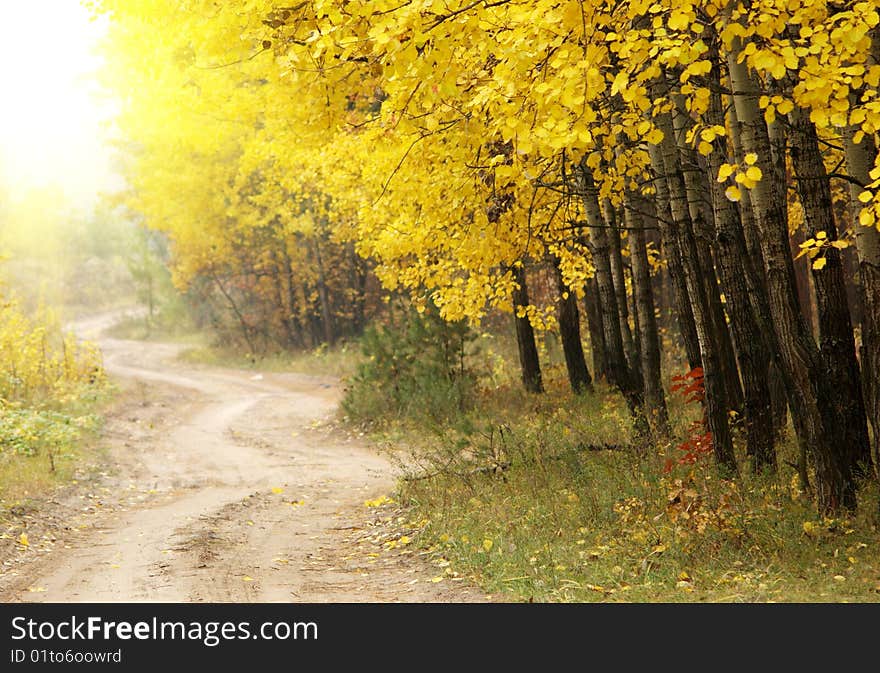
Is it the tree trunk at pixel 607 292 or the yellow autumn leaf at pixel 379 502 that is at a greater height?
the tree trunk at pixel 607 292

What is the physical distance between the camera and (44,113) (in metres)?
91.2

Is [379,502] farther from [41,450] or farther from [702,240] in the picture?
[41,450]

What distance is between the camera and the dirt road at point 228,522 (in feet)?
22.9

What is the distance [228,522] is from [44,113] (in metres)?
93.2

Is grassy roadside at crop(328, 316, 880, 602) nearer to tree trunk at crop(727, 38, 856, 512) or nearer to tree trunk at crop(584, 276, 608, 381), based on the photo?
tree trunk at crop(727, 38, 856, 512)

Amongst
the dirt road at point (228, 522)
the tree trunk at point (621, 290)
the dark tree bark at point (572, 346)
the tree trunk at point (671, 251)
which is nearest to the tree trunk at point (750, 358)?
the tree trunk at point (671, 251)

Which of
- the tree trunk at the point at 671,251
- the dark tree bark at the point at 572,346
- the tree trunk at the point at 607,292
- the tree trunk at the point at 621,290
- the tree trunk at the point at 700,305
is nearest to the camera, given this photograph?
the tree trunk at the point at 700,305

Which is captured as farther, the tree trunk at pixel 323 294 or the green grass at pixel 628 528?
the tree trunk at pixel 323 294

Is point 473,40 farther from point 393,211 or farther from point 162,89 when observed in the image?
point 162,89

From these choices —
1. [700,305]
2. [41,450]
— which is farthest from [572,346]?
[41,450]

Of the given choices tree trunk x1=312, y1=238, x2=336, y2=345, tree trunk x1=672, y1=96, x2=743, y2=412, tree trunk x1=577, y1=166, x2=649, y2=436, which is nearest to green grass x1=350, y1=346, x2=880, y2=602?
tree trunk x1=672, y1=96, x2=743, y2=412

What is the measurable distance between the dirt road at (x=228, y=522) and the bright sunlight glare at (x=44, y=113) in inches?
947

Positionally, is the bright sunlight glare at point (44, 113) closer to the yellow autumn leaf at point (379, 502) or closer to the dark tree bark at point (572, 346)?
the dark tree bark at point (572, 346)

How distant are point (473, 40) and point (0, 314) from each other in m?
14.9
